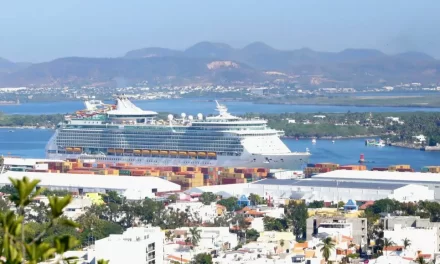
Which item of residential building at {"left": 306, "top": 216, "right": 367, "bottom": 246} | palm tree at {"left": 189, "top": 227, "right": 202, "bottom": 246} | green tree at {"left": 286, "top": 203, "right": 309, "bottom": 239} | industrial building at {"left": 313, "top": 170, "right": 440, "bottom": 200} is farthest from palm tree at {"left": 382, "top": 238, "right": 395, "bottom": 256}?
industrial building at {"left": 313, "top": 170, "right": 440, "bottom": 200}

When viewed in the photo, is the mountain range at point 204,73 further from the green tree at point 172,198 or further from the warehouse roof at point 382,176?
the green tree at point 172,198

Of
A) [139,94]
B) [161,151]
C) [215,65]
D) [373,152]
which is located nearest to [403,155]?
[373,152]

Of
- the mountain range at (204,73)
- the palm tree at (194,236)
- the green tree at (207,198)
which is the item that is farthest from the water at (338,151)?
the mountain range at (204,73)

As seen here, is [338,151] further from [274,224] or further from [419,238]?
[419,238]

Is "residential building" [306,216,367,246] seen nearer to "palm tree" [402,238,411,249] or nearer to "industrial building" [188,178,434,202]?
"palm tree" [402,238,411,249]

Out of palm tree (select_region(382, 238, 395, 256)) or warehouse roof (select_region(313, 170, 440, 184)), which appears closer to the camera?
palm tree (select_region(382, 238, 395, 256))

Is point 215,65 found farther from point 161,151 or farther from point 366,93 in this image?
point 161,151

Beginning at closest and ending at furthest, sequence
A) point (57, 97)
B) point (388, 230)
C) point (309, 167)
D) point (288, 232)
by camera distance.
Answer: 1. point (388, 230)
2. point (288, 232)
3. point (309, 167)
4. point (57, 97)
